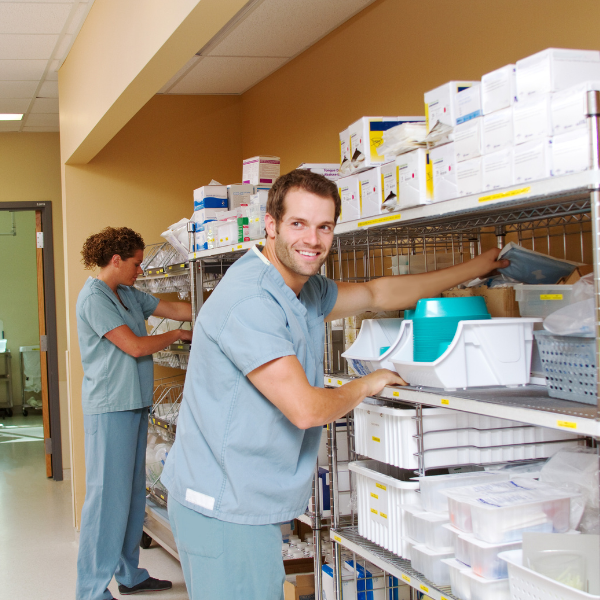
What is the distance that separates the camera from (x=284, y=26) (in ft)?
13.1

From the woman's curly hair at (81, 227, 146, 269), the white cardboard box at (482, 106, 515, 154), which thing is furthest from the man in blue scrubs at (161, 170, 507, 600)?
the woman's curly hair at (81, 227, 146, 269)

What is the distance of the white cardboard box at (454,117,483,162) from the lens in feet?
5.92

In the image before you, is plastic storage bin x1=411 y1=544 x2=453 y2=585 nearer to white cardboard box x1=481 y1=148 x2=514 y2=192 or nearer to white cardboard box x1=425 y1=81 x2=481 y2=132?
white cardboard box x1=481 y1=148 x2=514 y2=192

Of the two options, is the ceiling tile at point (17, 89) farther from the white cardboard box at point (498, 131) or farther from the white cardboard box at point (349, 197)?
the white cardboard box at point (498, 131)

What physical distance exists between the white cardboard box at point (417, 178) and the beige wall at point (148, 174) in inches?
144

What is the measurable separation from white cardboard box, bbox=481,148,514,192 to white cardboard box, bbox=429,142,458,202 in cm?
14

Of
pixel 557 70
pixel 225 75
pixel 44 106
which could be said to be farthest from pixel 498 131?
pixel 44 106

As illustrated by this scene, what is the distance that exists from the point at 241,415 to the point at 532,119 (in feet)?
3.46

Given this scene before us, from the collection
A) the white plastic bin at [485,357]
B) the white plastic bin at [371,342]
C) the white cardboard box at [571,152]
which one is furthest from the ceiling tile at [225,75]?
the white cardboard box at [571,152]

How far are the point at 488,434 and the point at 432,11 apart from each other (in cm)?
203

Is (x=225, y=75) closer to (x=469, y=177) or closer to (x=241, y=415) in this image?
(x=469, y=177)

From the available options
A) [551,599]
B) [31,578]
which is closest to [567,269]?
[551,599]

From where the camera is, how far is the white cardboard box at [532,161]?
1.59 m

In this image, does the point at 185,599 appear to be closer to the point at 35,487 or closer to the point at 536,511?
the point at 536,511
